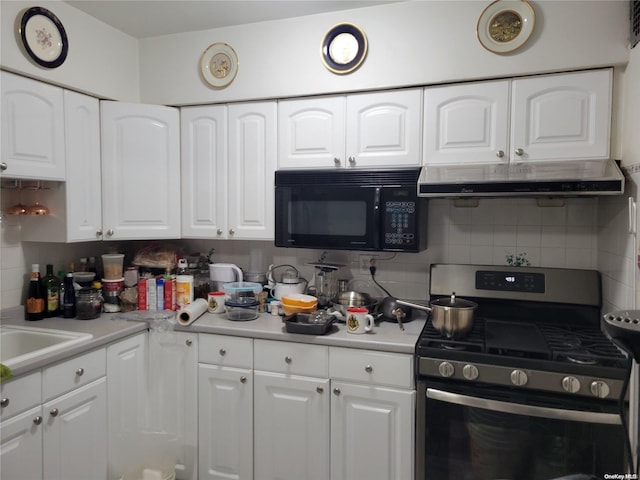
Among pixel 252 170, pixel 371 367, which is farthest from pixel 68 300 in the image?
pixel 371 367

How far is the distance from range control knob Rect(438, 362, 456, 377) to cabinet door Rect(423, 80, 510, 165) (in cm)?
92

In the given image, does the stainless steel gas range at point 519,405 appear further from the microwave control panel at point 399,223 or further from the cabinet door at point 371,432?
the microwave control panel at point 399,223

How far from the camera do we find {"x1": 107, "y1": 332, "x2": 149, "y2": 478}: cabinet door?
2074mm

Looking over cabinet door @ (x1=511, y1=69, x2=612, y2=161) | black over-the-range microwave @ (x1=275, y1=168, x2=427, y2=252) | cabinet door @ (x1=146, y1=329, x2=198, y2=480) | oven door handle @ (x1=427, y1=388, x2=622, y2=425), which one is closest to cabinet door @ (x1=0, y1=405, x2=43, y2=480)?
cabinet door @ (x1=146, y1=329, x2=198, y2=480)

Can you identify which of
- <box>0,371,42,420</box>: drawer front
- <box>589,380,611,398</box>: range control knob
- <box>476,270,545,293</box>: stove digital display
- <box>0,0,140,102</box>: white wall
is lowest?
<box>0,371,42,420</box>: drawer front

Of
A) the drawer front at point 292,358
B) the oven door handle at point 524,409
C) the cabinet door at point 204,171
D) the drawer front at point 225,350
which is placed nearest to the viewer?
the oven door handle at point 524,409

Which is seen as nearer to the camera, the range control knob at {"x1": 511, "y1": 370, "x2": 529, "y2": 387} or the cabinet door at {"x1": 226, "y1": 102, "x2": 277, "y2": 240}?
the range control knob at {"x1": 511, "y1": 370, "x2": 529, "y2": 387}

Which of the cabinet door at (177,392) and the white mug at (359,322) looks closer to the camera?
the white mug at (359,322)

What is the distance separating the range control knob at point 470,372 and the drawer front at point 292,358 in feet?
1.92

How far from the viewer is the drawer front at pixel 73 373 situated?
5.77ft

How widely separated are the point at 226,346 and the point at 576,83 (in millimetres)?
1947

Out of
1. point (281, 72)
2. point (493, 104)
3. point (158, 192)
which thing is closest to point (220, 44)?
point (281, 72)

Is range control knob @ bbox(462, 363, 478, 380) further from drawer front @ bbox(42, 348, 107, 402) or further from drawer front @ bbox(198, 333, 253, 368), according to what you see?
drawer front @ bbox(42, 348, 107, 402)

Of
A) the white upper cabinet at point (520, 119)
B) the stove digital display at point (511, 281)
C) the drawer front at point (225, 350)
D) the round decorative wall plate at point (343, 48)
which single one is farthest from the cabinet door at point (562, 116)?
the drawer front at point (225, 350)
